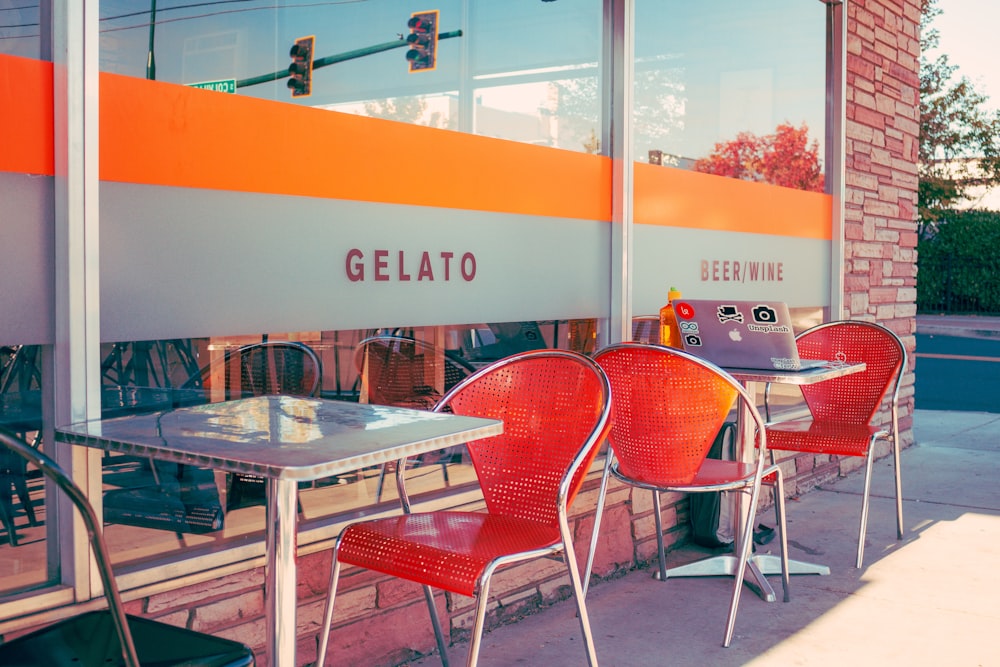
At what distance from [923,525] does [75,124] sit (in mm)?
4255

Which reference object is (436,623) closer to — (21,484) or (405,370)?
(405,370)

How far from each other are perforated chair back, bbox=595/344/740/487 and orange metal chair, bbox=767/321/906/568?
1.07m

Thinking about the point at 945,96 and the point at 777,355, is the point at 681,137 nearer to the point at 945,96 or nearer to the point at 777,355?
the point at 777,355

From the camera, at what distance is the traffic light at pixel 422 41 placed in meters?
3.24

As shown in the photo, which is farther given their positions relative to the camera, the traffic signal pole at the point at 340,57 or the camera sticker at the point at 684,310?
the camera sticker at the point at 684,310

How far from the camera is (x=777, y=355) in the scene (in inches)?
148

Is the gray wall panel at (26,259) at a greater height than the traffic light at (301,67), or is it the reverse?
the traffic light at (301,67)

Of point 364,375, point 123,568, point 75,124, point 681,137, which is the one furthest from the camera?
point 681,137

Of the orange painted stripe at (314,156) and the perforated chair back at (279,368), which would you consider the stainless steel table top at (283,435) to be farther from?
the orange painted stripe at (314,156)

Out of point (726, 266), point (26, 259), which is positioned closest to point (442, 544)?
point (26, 259)

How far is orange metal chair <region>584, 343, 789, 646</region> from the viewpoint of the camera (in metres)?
3.34

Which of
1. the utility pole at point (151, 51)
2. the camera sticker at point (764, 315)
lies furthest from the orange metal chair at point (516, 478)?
the camera sticker at point (764, 315)

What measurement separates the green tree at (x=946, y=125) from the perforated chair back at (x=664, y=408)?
76.9ft

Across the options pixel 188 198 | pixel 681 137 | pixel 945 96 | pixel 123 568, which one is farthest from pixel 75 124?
pixel 945 96
